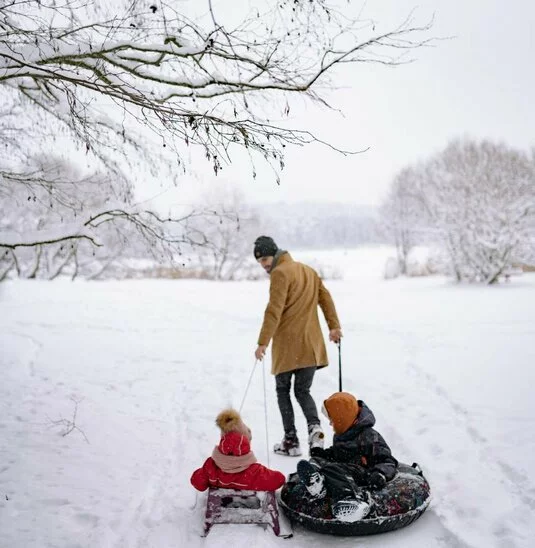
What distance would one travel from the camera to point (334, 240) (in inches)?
3829

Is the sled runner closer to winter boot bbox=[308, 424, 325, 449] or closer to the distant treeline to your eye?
winter boot bbox=[308, 424, 325, 449]

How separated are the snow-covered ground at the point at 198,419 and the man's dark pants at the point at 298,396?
37cm

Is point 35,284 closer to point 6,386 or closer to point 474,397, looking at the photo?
point 6,386

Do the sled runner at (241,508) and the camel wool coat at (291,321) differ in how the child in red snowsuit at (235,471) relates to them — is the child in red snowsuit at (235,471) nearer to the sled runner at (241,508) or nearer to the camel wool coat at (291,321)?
the sled runner at (241,508)

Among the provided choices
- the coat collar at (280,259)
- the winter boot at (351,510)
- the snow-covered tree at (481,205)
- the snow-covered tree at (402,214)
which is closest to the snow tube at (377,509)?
the winter boot at (351,510)

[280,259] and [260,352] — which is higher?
[280,259]

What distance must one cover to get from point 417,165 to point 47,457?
24522mm

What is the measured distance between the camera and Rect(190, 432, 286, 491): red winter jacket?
3197 mm

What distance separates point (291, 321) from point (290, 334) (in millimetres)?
123

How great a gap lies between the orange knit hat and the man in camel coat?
0.77m

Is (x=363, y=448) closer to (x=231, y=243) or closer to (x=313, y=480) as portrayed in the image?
(x=313, y=480)

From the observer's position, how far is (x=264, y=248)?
436 centimetres

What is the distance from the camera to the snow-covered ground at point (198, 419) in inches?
120

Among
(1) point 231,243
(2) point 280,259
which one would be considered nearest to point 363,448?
(2) point 280,259
